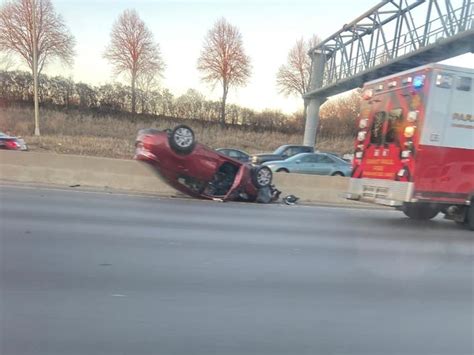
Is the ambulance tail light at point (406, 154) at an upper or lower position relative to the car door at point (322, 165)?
upper

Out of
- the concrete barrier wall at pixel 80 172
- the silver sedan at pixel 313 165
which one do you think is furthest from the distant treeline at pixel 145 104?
the concrete barrier wall at pixel 80 172

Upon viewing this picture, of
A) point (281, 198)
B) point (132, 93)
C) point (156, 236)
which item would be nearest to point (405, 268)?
point (156, 236)

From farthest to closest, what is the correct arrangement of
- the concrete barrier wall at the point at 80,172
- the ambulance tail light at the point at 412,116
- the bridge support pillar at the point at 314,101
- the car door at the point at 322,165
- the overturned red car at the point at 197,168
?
the bridge support pillar at the point at 314,101 → the car door at the point at 322,165 → the concrete barrier wall at the point at 80,172 → the overturned red car at the point at 197,168 → the ambulance tail light at the point at 412,116

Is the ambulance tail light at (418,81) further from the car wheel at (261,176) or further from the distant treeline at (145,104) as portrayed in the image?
the distant treeline at (145,104)

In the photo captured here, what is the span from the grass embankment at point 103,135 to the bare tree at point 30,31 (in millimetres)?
5924

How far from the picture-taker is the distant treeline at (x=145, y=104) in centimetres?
4791

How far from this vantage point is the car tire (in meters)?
11.1

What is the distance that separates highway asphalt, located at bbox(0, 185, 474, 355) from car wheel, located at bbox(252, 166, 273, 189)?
12.1 ft

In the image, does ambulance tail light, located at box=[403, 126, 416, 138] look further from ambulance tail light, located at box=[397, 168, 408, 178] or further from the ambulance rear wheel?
the ambulance rear wheel

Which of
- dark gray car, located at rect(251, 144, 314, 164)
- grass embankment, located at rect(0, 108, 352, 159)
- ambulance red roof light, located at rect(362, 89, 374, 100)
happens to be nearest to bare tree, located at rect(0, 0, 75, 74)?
grass embankment, located at rect(0, 108, 352, 159)

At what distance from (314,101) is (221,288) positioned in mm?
34839

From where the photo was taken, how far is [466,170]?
951cm

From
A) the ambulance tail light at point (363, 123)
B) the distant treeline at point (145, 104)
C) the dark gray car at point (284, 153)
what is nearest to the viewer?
the ambulance tail light at point (363, 123)

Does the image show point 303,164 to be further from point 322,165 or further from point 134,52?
point 134,52
